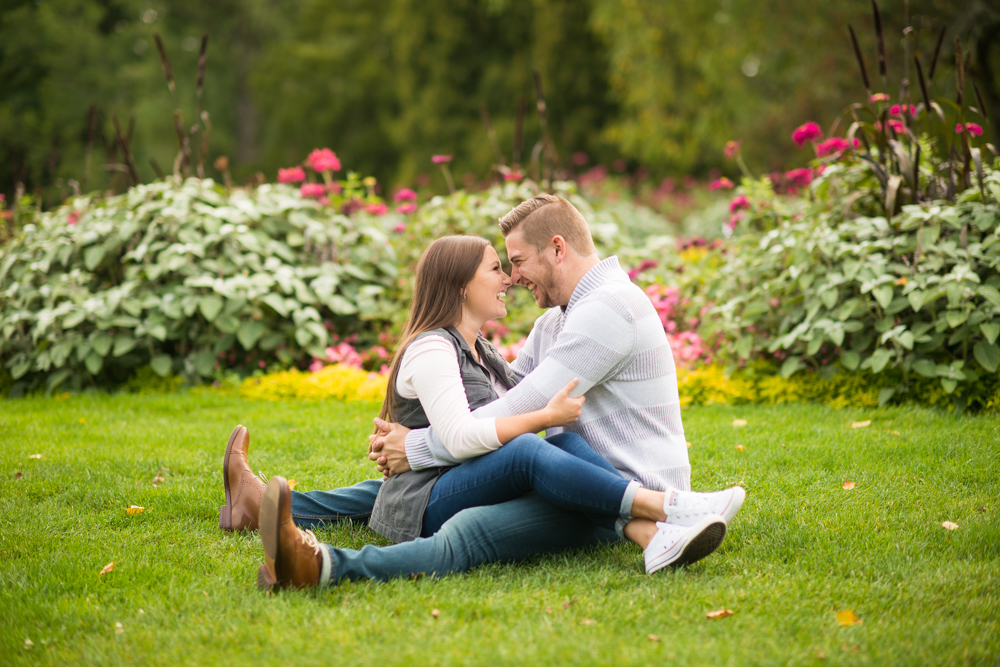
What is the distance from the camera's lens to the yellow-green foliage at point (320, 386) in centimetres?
558

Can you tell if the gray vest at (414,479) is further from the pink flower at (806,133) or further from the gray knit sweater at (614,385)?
the pink flower at (806,133)

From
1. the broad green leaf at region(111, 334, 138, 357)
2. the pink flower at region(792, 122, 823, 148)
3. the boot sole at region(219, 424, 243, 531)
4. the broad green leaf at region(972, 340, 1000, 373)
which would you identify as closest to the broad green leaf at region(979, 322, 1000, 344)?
the broad green leaf at region(972, 340, 1000, 373)

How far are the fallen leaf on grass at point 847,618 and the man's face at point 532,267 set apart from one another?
137 centimetres

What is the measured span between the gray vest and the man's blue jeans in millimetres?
126

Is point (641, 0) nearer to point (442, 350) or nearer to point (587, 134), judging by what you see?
point (587, 134)

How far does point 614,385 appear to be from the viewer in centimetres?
272

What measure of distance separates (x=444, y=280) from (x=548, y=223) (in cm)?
43

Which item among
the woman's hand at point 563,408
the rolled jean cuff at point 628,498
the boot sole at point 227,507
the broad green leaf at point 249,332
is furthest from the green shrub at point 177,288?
the rolled jean cuff at point 628,498

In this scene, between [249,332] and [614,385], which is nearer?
[614,385]

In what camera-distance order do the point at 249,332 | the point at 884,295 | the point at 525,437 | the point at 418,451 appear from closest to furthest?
the point at 525,437
the point at 418,451
the point at 884,295
the point at 249,332

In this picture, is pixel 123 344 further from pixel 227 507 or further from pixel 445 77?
pixel 445 77

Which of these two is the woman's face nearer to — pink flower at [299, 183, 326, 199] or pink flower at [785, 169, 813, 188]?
pink flower at [785, 169, 813, 188]

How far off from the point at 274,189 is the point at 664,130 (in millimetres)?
10232

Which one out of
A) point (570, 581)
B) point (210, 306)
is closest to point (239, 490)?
point (570, 581)
